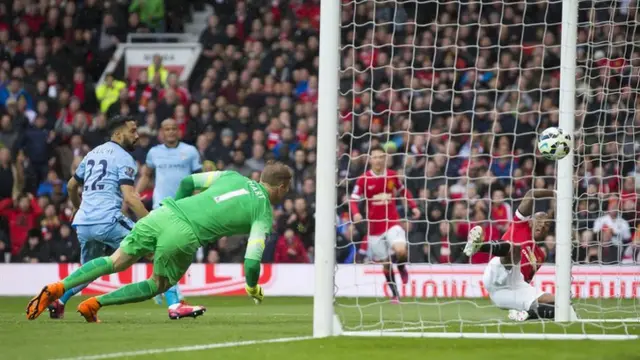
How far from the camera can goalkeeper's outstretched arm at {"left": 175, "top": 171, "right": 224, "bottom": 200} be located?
9695 millimetres

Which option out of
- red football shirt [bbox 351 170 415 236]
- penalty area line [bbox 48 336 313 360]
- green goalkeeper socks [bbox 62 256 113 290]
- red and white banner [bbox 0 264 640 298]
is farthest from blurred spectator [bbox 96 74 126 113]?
penalty area line [bbox 48 336 313 360]

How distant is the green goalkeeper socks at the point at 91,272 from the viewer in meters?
9.93

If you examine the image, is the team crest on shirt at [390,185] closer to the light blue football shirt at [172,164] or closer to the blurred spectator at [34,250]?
the light blue football shirt at [172,164]

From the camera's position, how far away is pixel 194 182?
972 centimetres

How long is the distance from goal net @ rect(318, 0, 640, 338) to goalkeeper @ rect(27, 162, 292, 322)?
5.66ft

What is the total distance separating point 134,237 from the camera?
982cm

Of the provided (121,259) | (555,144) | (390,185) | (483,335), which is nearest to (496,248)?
(555,144)

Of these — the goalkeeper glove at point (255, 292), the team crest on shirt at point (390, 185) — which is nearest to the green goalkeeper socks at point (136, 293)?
the goalkeeper glove at point (255, 292)

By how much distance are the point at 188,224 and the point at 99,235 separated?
208 cm

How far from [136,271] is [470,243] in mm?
7429

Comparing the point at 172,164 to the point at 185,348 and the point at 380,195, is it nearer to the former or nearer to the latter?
the point at 380,195

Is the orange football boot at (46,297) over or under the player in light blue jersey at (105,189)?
under

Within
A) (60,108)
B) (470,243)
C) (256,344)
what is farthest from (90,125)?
(256,344)

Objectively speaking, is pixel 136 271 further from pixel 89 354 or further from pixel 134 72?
pixel 89 354
